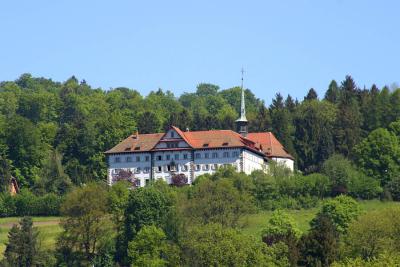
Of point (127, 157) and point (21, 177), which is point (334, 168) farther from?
point (21, 177)

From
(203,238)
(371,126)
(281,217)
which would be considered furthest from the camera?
(371,126)

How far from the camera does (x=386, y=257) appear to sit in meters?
74.6

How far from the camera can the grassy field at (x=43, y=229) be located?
104 metres

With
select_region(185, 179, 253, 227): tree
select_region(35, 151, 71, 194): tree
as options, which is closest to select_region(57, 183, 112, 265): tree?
select_region(185, 179, 253, 227): tree

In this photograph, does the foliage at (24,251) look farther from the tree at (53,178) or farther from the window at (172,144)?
the window at (172,144)

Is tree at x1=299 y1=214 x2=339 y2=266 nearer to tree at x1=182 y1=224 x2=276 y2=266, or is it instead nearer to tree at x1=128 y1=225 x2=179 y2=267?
tree at x1=182 y1=224 x2=276 y2=266

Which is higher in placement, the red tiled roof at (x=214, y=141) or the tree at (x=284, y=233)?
the red tiled roof at (x=214, y=141)

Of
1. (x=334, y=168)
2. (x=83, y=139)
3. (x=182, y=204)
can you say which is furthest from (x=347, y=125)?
(x=182, y=204)

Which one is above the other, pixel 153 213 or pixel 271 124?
pixel 271 124

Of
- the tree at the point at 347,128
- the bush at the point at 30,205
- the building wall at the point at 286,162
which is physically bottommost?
the bush at the point at 30,205

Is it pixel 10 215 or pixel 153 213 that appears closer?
pixel 153 213

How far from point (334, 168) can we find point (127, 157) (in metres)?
22.0

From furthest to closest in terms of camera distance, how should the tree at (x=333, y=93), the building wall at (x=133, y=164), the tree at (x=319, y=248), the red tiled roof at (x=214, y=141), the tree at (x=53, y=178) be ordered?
1. the tree at (x=333, y=93)
2. the building wall at (x=133, y=164)
3. the tree at (x=53, y=178)
4. the red tiled roof at (x=214, y=141)
5. the tree at (x=319, y=248)

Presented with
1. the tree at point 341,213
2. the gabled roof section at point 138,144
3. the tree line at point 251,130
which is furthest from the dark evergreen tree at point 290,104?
the tree at point 341,213
